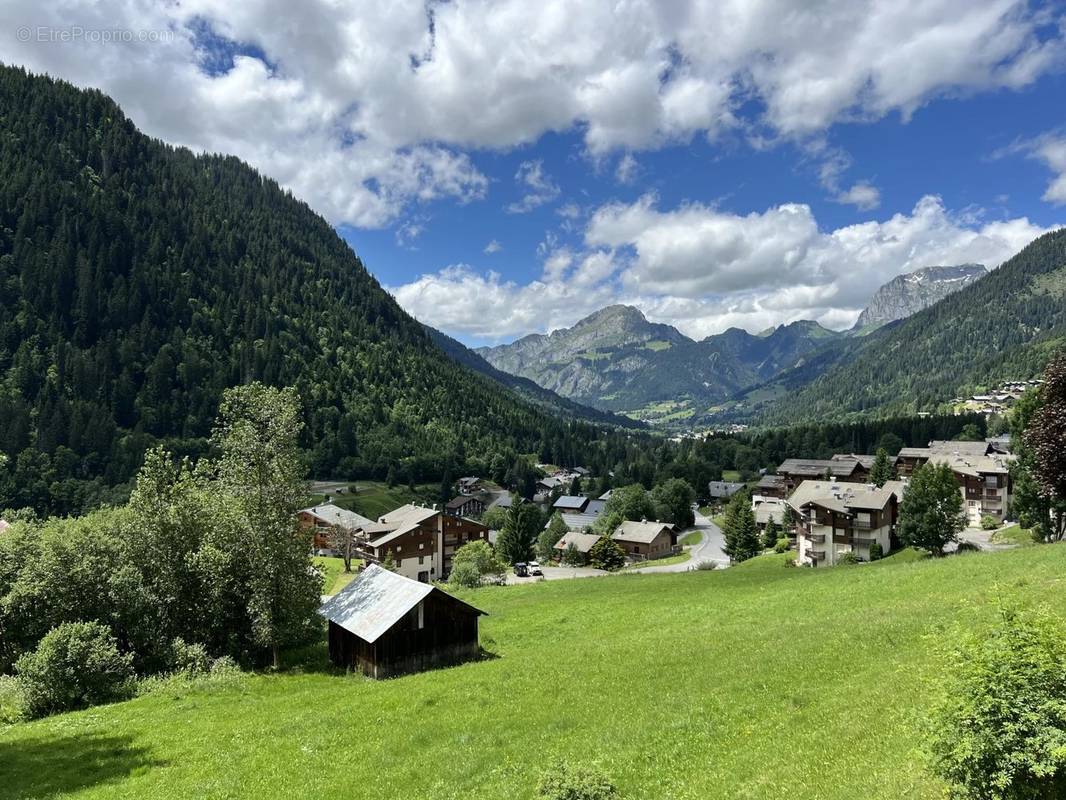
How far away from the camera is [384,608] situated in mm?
35469

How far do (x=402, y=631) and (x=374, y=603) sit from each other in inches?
144

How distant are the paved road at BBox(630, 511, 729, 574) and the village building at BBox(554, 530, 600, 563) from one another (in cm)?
1220

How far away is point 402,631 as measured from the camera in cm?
3403

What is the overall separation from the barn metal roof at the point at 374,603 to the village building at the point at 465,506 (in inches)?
5561

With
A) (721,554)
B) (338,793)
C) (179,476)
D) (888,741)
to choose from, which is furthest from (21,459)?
(888,741)

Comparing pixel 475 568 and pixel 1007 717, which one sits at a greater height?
pixel 1007 717

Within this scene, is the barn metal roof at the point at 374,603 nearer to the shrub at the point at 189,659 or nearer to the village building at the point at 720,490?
the shrub at the point at 189,659

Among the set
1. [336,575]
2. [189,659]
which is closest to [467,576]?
[336,575]

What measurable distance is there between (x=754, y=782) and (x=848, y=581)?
101 ft

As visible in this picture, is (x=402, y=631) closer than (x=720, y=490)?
Yes

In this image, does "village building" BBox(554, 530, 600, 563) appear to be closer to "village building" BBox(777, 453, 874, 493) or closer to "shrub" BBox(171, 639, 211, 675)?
"village building" BBox(777, 453, 874, 493)

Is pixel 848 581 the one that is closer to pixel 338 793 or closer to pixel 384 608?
pixel 384 608

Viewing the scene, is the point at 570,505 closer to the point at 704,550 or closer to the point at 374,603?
the point at 704,550

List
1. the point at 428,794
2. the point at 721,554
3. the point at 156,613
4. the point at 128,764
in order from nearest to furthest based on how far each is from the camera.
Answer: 1. the point at 428,794
2. the point at 128,764
3. the point at 156,613
4. the point at 721,554
